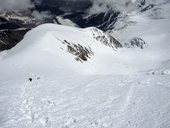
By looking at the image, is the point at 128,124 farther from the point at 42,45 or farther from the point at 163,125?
the point at 42,45

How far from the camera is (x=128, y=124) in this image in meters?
19.7

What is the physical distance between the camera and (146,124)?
19344 mm

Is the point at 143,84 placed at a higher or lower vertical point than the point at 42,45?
higher

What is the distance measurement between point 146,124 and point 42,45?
200 feet

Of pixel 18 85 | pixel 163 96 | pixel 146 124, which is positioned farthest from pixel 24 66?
pixel 146 124

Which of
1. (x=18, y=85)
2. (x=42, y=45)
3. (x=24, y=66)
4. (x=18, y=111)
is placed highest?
(x=18, y=111)

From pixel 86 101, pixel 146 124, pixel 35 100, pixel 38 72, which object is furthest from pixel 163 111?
pixel 38 72

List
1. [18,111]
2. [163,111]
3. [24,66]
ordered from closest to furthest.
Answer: [163,111]
[18,111]
[24,66]

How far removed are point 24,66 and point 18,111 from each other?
94.5 ft

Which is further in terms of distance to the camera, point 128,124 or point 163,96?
point 163,96

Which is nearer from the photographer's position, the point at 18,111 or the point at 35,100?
the point at 18,111

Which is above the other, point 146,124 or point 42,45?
point 146,124

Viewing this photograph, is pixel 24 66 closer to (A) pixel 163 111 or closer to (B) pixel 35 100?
(B) pixel 35 100

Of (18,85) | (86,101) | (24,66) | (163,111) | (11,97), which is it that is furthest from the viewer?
(24,66)
